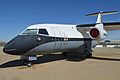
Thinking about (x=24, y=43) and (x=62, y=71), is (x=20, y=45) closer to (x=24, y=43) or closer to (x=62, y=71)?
(x=24, y=43)

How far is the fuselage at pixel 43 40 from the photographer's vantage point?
429 inches

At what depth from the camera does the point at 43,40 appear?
12.0 meters

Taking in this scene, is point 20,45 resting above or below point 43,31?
below

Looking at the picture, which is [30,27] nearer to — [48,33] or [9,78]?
[48,33]

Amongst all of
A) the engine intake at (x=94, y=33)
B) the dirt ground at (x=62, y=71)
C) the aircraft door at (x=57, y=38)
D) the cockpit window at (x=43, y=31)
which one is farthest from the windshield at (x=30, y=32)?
the engine intake at (x=94, y=33)

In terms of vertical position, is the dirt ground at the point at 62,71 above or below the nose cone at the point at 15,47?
below

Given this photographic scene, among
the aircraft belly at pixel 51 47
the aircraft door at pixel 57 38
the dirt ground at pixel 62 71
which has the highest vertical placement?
the aircraft door at pixel 57 38

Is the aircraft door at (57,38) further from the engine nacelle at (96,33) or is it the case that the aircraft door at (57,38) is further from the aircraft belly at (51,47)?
the engine nacelle at (96,33)

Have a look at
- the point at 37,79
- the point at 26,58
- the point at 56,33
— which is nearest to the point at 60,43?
the point at 56,33

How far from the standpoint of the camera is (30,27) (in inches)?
495

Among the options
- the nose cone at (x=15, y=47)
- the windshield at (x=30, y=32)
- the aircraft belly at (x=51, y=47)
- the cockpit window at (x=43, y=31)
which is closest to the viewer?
the nose cone at (x=15, y=47)

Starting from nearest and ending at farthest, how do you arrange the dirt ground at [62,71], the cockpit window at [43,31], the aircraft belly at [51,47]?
1. the dirt ground at [62,71]
2. the aircraft belly at [51,47]
3. the cockpit window at [43,31]

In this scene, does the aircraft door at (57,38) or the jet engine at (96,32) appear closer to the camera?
the aircraft door at (57,38)

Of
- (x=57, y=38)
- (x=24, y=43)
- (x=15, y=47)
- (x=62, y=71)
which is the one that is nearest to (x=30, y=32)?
(x=24, y=43)
